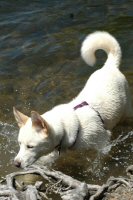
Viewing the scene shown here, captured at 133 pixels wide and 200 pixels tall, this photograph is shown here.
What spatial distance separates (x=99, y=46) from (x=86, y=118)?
1.08 metres

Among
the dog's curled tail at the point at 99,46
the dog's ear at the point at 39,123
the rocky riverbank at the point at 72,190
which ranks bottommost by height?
the rocky riverbank at the point at 72,190

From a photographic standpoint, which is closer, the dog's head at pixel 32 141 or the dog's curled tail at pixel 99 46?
the dog's head at pixel 32 141

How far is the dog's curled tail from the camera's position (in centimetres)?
569

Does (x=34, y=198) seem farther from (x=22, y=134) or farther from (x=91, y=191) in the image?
(x=22, y=134)

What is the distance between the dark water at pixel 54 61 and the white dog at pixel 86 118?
0.35 metres

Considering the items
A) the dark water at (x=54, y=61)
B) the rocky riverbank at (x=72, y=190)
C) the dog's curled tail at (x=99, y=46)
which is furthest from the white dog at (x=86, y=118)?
the rocky riverbank at (x=72, y=190)

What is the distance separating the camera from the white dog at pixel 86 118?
15.8 ft

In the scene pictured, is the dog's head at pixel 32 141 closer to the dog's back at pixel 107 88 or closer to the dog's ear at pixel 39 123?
the dog's ear at pixel 39 123

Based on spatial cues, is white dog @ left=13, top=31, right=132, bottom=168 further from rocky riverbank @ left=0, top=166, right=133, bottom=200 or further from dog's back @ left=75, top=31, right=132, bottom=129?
rocky riverbank @ left=0, top=166, right=133, bottom=200

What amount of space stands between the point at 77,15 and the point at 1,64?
244 cm

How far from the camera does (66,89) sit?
278 inches

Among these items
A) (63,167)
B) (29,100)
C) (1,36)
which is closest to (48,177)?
(63,167)

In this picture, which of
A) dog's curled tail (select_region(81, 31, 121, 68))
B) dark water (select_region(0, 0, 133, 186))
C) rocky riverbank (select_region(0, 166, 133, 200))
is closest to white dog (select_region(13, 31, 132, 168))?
dog's curled tail (select_region(81, 31, 121, 68))

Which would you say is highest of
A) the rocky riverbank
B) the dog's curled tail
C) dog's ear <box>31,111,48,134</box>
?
the dog's curled tail
